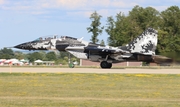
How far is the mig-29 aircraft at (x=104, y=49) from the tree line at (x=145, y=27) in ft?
125

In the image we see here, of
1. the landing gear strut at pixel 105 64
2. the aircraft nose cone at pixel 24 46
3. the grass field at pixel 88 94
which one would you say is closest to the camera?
the grass field at pixel 88 94

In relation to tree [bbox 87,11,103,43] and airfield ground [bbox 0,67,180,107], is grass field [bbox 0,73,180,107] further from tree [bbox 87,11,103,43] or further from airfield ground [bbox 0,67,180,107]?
tree [bbox 87,11,103,43]

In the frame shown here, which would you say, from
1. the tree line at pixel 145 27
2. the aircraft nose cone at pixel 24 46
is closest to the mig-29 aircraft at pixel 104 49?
the aircraft nose cone at pixel 24 46

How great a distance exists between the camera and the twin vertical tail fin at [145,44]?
4484cm

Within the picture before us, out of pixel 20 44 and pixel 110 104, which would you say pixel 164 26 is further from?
pixel 110 104

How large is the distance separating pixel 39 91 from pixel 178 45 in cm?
6737

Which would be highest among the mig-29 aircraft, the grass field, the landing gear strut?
the mig-29 aircraft

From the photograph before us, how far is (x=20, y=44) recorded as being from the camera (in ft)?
153

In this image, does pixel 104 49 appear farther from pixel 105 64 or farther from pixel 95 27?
pixel 95 27

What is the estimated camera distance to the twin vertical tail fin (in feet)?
147

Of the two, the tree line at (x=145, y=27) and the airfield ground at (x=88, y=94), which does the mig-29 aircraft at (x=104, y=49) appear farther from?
the tree line at (x=145, y=27)

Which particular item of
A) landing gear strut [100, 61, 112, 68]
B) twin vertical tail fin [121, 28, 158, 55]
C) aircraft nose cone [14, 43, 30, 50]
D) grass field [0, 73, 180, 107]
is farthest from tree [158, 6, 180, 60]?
grass field [0, 73, 180, 107]

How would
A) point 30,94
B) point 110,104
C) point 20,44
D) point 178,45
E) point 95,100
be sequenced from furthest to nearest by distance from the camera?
1. point 178,45
2. point 20,44
3. point 30,94
4. point 95,100
5. point 110,104

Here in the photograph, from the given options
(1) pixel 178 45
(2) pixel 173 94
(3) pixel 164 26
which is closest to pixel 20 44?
(2) pixel 173 94
